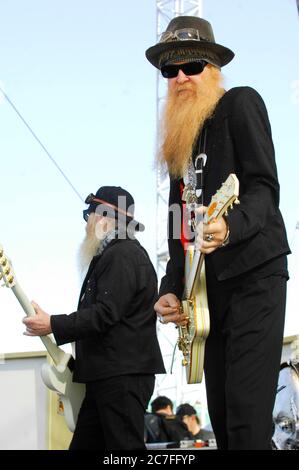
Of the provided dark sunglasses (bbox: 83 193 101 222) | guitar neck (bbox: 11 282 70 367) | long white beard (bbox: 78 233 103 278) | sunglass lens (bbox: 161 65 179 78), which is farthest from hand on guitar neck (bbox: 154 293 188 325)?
guitar neck (bbox: 11 282 70 367)

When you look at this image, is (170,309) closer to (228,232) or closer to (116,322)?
(228,232)

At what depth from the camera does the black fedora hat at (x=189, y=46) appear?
3.44m

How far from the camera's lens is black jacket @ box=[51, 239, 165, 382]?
4398mm

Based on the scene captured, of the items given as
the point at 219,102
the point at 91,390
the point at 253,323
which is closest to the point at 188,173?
the point at 219,102

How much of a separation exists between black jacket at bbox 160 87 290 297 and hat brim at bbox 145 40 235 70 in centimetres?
29

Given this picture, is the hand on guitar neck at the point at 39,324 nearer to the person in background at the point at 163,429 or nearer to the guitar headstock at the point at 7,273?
the guitar headstock at the point at 7,273

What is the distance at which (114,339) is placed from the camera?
4.45m

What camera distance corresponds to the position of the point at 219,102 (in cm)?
330

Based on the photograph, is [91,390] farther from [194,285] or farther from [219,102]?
[219,102]

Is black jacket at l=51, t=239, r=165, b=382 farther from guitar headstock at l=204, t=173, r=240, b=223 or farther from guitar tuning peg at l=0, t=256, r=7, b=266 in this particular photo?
guitar headstock at l=204, t=173, r=240, b=223

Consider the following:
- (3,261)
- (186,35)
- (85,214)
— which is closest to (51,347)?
(3,261)

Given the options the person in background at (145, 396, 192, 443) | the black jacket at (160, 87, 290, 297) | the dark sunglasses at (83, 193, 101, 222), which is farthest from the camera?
the person in background at (145, 396, 192, 443)

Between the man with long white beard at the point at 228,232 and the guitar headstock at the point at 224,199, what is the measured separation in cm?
4
